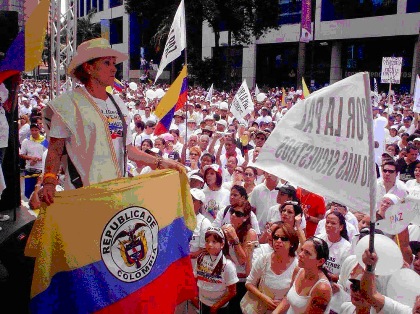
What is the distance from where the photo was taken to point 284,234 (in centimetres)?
Answer: 414

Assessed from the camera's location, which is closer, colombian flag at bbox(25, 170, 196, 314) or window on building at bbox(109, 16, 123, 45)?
colombian flag at bbox(25, 170, 196, 314)

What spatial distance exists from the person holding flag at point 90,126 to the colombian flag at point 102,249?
9.1 inches

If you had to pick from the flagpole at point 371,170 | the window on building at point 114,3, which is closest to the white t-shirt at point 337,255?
the flagpole at point 371,170

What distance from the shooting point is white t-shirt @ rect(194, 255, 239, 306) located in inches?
177

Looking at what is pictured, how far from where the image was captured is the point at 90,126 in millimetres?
2953

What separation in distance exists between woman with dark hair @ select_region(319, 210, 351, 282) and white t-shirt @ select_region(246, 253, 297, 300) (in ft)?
1.95

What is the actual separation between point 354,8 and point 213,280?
3565cm

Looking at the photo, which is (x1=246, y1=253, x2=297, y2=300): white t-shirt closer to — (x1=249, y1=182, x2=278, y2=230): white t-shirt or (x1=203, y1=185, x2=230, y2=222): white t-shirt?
(x1=203, y1=185, x2=230, y2=222): white t-shirt

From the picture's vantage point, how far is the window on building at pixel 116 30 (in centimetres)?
6147

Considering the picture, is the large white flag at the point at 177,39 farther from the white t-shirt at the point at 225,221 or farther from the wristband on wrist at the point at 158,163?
the wristband on wrist at the point at 158,163

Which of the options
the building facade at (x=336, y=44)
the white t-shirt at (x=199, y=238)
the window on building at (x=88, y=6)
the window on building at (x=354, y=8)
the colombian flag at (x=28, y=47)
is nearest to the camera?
the colombian flag at (x=28, y=47)

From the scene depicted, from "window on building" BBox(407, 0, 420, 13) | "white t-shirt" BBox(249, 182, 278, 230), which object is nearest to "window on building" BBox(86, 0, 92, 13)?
"window on building" BBox(407, 0, 420, 13)

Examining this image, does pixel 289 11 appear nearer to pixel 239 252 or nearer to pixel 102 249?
pixel 239 252

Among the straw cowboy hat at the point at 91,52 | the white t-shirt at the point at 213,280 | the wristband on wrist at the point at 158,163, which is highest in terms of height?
the straw cowboy hat at the point at 91,52
